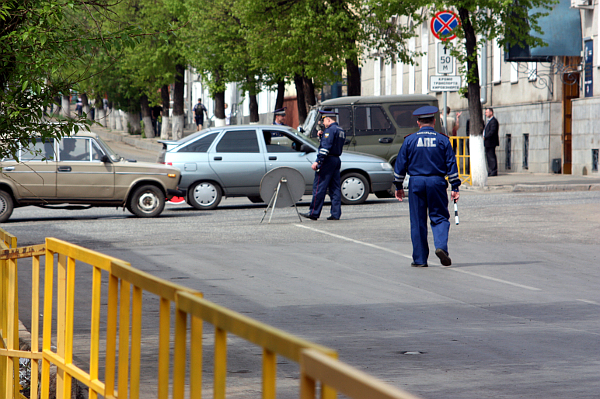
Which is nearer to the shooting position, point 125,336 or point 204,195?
point 125,336

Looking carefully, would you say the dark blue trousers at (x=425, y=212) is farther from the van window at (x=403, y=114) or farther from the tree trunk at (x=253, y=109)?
the tree trunk at (x=253, y=109)

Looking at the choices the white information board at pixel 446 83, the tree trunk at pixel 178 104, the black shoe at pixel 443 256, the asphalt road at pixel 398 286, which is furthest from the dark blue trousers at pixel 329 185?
the tree trunk at pixel 178 104

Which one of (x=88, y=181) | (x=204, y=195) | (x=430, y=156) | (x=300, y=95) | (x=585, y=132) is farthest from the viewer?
(x=300, y=95)

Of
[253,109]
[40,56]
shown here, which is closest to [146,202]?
[40,56]

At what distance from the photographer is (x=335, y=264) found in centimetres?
1077

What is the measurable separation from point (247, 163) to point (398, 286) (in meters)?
10.1

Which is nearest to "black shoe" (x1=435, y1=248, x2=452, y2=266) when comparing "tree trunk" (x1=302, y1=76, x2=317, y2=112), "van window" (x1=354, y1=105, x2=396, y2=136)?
"van window" (x1=354, y1=105, x2=396, y2=136)

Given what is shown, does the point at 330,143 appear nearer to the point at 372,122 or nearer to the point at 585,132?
the point at 372,122

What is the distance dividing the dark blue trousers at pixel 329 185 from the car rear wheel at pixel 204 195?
3196 millimetres

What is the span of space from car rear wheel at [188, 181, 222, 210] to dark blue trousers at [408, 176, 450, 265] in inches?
342

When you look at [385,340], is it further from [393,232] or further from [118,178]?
[118,178]

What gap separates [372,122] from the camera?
21.6m

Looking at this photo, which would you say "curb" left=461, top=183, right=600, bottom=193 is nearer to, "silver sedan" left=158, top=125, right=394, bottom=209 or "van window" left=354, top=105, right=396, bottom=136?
"van window" left=354, top=105, right=396, bottom=136

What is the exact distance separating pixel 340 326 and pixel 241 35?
3029 cm
